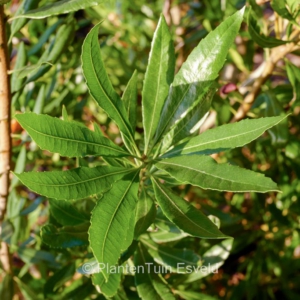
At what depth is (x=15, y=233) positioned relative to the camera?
0.96 meters

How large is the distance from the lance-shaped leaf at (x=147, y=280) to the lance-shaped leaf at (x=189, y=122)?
0.87ft

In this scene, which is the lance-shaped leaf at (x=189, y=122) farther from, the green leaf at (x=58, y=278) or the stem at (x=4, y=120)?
the green leaf at (x=58, y=278)

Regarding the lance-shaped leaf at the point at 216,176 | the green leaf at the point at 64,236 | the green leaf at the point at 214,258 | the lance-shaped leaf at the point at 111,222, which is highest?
the lance-shaped leaf at the point at 216,176

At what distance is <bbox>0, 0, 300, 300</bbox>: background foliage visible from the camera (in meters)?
0.88

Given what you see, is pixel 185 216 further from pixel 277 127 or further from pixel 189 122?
pixel 277 127

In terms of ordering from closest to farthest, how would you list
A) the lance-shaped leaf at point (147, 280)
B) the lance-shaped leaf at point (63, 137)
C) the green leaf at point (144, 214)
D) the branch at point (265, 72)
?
the lance-shaped leaf at point (63, 137) → the green leaf at point (144, 214) → the lance-shaped leaf at point (147, 280) → the branch at point (265, 72)

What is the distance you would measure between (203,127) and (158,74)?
581 mm

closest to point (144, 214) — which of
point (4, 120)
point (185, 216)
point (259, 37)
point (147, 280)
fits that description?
point (185, 216)

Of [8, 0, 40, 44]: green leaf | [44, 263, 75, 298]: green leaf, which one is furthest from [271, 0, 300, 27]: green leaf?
[44, 263, 75, 298]: green leaf

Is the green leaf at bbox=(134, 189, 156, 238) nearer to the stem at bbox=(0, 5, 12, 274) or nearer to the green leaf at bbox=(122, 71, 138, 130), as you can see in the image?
the green leaf at bbox=(122, 71, 138, 130)

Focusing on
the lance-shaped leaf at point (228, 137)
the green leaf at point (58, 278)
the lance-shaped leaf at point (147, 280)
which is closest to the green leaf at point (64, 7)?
the lance-shaped leaf at point (228, 137)

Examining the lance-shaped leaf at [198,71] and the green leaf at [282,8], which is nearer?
the lance-shaped leaf at [198,71]

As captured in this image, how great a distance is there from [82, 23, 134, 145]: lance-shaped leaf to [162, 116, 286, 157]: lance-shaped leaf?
119 mm

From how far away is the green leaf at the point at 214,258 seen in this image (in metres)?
0.90
